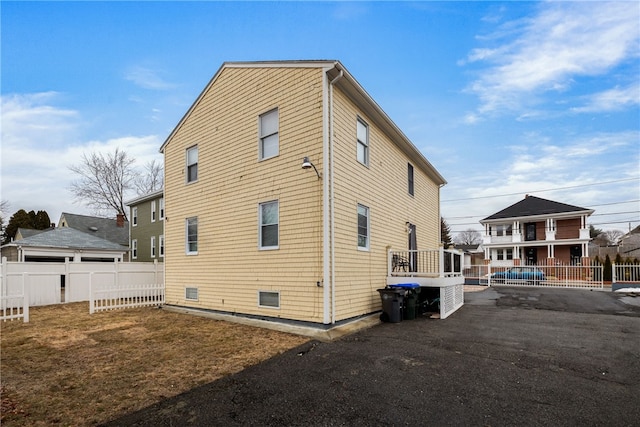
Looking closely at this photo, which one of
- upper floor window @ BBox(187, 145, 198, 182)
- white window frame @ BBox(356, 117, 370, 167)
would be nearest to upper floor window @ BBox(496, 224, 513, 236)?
white window frame @ BBox(356, 117, 370, 167)

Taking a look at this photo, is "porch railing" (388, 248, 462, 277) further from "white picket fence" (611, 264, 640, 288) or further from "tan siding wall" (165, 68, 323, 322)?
"white picket fence" (611, 264, 640, 288)

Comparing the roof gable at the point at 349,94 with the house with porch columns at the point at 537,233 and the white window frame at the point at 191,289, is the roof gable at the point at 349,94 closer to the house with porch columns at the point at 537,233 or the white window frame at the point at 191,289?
the white window frame at the point at 191,289

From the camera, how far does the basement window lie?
8.87 metres

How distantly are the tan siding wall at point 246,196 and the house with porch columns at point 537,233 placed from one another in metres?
29.6

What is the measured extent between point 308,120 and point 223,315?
627 centimetres

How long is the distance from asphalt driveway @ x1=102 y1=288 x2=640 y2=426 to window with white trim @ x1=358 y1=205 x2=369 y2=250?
2509 millimetres

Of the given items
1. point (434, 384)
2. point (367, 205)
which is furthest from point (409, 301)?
point (434, 384)

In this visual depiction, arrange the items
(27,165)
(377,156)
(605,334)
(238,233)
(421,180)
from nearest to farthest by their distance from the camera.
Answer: (605,334) → (238,233) → (377,156) → (421,180) → (27,165)

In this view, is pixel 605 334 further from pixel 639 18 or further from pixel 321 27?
pixel 321 27

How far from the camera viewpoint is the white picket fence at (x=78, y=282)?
41.4 ft

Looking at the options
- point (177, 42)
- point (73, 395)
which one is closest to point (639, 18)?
point (177, 42)

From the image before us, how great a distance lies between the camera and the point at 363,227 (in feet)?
31.8

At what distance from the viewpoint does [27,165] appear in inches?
680

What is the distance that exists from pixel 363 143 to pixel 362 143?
0.06 m
